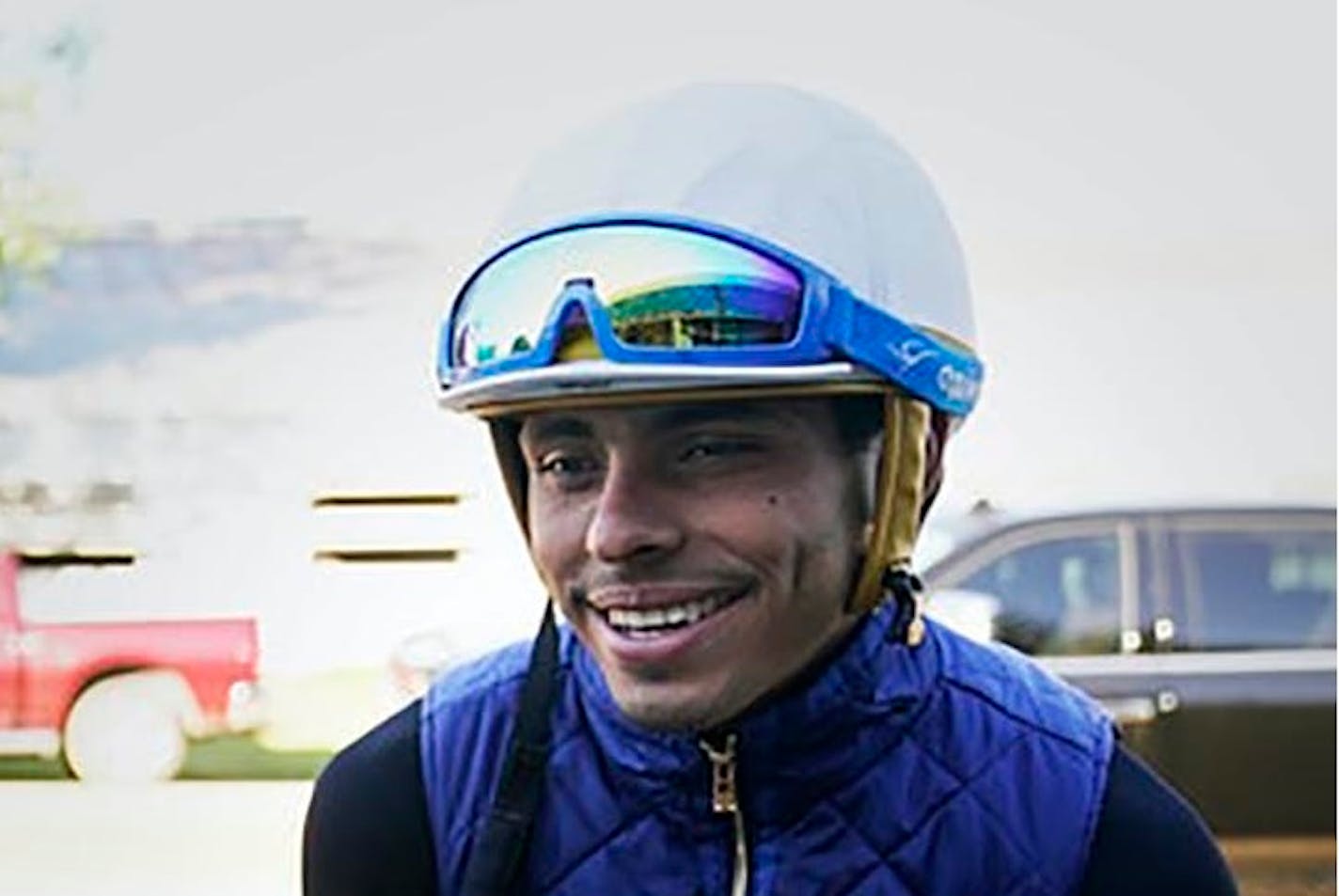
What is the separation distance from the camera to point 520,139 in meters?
4.86

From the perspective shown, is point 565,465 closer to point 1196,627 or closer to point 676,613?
point 676,613

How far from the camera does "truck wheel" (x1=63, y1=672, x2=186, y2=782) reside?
5309 mm

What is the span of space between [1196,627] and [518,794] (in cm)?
399

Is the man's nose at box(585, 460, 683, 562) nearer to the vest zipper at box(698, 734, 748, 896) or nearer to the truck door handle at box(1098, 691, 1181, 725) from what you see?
the vest zipper at box(698, 734, 748, 896)

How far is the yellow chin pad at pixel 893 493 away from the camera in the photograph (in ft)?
3.35

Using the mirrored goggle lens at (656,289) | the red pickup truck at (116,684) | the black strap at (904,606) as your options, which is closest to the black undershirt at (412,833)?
the black strap at (904,606)

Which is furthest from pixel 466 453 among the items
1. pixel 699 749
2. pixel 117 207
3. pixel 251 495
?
pixel 699 749

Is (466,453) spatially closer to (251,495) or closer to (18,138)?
(251,495)

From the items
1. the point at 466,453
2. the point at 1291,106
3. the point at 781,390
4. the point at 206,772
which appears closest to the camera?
the point at 781,390

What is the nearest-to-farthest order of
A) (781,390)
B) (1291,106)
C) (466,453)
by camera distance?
1. (781,390)
2. (466,453)
3. (1291,106)

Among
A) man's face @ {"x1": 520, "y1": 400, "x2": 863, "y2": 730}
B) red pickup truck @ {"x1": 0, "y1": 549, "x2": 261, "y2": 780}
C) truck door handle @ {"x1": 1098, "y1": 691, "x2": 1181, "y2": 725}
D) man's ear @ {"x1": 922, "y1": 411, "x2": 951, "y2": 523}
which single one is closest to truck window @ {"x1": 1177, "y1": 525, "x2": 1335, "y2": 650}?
truck door handle @ {"x1": 1098, "y1": 691, "x2": 1181, "y2": 725}

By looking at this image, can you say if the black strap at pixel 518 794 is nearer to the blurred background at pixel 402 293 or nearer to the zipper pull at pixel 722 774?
the zipper pull at pixel 722 774

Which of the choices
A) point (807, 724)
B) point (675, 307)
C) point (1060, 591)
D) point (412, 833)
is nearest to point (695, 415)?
point (675, 307)

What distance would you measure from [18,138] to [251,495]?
1.01 metres
